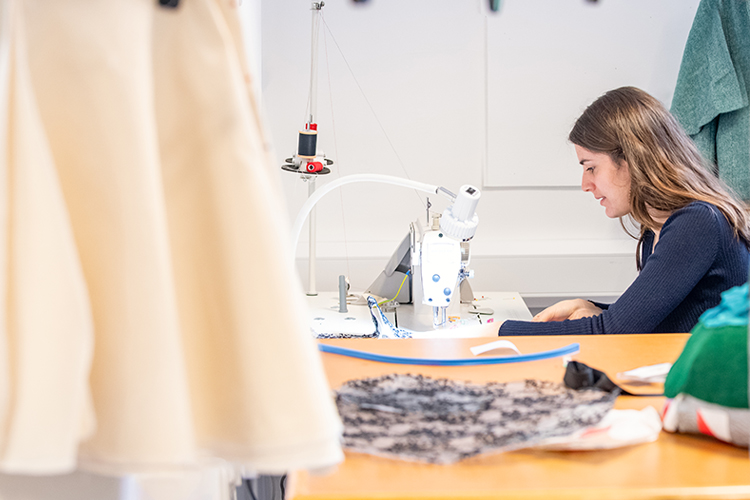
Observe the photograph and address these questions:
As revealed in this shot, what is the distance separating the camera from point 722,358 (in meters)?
0.61

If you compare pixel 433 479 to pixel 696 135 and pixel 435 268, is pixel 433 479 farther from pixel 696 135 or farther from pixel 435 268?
pixel 696 135

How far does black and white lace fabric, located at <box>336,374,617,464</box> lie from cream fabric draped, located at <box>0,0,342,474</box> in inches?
7.6

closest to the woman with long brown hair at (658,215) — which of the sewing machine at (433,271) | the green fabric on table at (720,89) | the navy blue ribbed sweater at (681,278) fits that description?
the navy blue ribbed sweater at (681,278)

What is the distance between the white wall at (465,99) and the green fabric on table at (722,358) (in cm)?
194

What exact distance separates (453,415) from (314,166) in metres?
1.16

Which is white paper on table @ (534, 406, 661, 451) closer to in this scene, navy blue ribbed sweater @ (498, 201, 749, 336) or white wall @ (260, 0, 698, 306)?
navy blue ribbed sweater @ (498, 201, 749, 336)

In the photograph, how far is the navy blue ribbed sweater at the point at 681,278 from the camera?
4.34 feet

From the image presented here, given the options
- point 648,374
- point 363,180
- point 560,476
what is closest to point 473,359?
point 648,374

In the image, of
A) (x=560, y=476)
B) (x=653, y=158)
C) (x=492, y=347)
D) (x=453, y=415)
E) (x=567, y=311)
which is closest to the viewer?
(x=560, y=476)

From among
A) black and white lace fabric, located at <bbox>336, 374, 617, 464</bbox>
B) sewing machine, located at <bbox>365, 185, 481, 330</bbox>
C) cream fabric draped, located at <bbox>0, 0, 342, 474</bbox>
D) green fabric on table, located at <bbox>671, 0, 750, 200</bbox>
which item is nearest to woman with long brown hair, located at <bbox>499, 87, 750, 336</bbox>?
sewing machine, located at <bbox>365, 185, 481, 330</bbox>

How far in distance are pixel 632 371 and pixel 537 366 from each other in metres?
0.13

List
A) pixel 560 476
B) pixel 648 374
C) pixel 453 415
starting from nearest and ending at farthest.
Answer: pixel 560 476 < pixel 453 415 < pixel 648 374

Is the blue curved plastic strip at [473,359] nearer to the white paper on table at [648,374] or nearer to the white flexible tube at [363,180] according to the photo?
the white paper on table at [648,374]

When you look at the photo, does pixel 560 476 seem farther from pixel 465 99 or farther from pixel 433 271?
pixel 465 99
